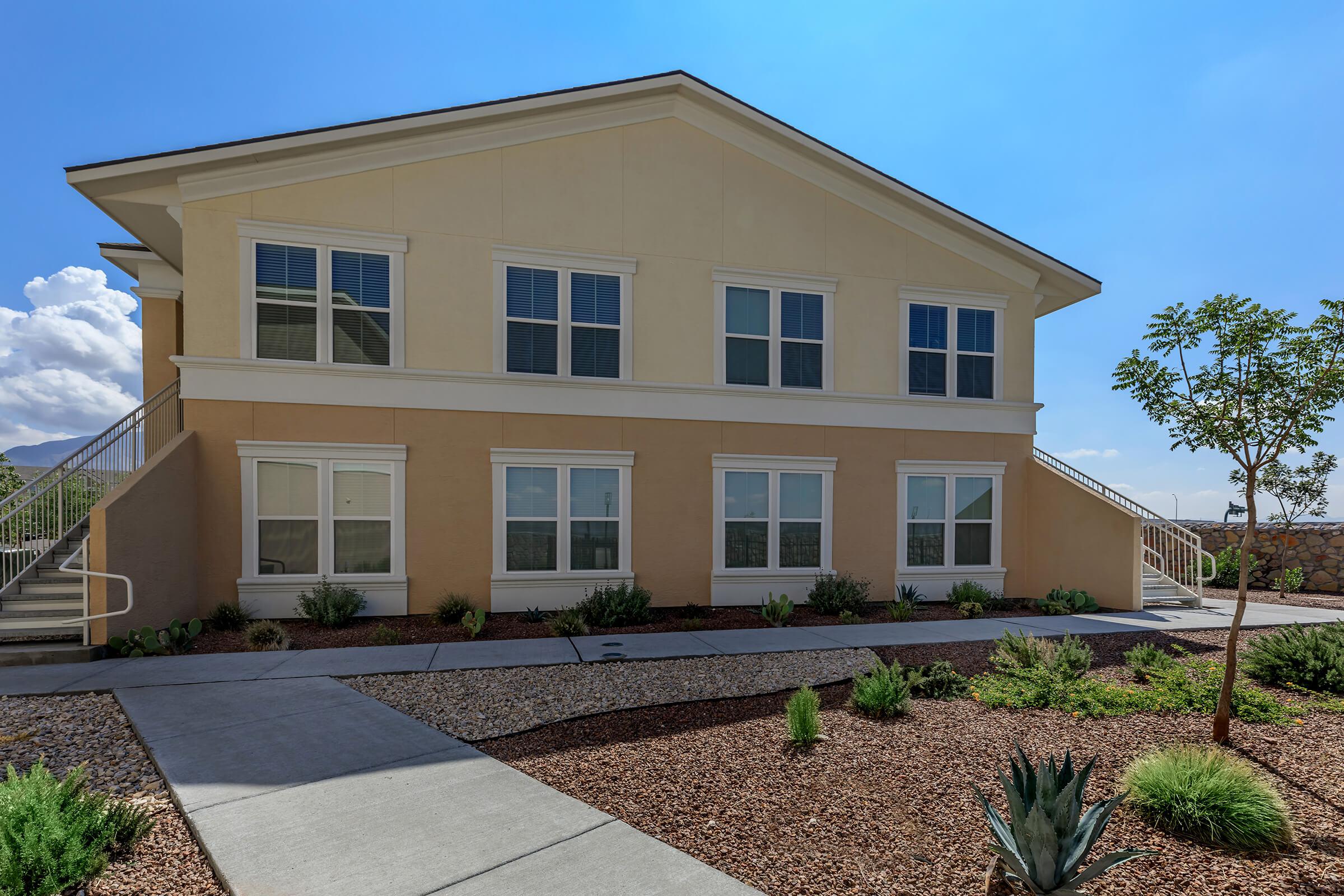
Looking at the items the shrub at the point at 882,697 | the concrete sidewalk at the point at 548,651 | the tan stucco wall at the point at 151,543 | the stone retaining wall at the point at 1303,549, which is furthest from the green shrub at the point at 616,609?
the stone retaining wall at the point at 1303,549

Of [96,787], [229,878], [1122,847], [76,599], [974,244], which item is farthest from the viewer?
[974,244]

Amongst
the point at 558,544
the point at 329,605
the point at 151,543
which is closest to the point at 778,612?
the point at 558,544

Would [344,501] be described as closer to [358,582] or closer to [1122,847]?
[358,582]

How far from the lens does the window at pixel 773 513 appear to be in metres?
12.4

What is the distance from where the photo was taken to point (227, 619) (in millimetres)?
10102

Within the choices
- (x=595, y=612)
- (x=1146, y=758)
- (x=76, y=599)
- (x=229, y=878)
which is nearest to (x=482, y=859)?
(x=229, y=878)

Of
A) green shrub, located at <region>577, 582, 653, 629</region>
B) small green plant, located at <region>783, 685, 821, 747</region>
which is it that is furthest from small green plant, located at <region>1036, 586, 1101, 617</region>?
small green plant, located at <region>783, 685, 821, 747</region>

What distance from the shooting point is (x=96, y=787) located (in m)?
4.78

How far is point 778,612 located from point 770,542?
1.70 metres

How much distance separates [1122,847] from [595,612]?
792 cm

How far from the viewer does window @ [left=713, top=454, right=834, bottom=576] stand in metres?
12.4

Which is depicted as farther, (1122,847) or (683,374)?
(683,374)

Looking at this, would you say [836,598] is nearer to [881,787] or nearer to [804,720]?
[804,720]

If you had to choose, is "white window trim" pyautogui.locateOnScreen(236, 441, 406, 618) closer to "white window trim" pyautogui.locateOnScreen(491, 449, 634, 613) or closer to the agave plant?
"white window trim" pyautogui.locateOnScreen(491, 449, 634, 613)
